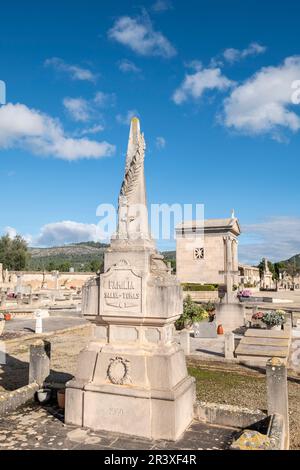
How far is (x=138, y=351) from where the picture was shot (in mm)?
5664

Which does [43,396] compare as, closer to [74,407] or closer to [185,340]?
[74,407]

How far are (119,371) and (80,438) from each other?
3.31 ft

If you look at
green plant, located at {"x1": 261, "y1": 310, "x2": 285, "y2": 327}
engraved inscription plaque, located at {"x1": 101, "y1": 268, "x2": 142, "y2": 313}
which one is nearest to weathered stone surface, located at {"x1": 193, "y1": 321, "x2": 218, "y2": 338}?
green plant, located at {"x1": 261, "y1": 310, "x2": 285, "y2": 327}

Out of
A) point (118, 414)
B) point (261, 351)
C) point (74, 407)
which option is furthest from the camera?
point (261, 351)

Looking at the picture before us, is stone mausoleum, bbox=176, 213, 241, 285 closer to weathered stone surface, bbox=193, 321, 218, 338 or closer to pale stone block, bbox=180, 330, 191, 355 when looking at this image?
weathered stone surface, bbox=193, 321, 218, 338

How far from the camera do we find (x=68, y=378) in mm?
8125

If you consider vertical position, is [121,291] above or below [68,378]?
above

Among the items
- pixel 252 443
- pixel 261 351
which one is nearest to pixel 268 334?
pixel 261 351

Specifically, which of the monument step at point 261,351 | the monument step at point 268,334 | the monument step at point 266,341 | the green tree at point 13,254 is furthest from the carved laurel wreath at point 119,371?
the green tree at point 13,254

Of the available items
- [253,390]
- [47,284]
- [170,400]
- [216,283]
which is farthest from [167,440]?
[47,284]

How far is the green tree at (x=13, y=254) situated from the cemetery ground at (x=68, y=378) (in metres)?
60.4

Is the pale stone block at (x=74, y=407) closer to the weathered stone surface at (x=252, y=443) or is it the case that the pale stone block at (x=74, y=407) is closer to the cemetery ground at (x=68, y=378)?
the cemetery ground at (x=68, y=378)

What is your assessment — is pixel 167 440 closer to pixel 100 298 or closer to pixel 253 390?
pixel 100 298
